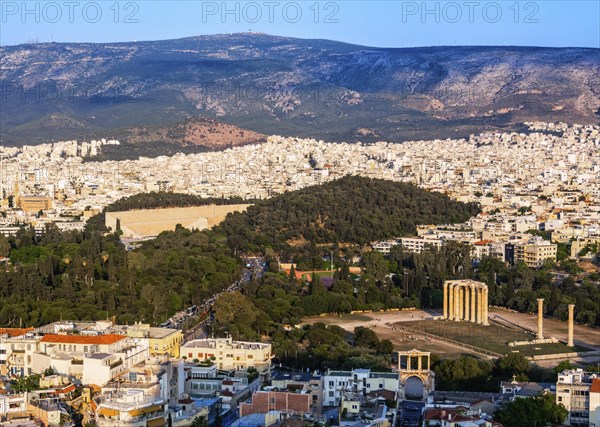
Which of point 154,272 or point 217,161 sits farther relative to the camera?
point 217,161

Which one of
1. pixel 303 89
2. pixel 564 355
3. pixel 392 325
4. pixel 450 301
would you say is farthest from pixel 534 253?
pixel 303 89

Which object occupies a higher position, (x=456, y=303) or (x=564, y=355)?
(x=456, y=303)

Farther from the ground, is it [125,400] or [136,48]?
[136,48]

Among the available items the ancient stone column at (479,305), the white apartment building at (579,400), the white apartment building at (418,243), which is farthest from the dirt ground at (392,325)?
the white apartment building at (418,243)

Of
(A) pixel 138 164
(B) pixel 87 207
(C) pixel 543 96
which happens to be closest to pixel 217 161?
(A) pixel 138 164

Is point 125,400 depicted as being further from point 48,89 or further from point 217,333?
point 48,89

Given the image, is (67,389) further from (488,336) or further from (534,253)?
(534,253)

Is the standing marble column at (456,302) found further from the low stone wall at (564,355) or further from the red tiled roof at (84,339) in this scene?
the red tiled roof at (84,339)
